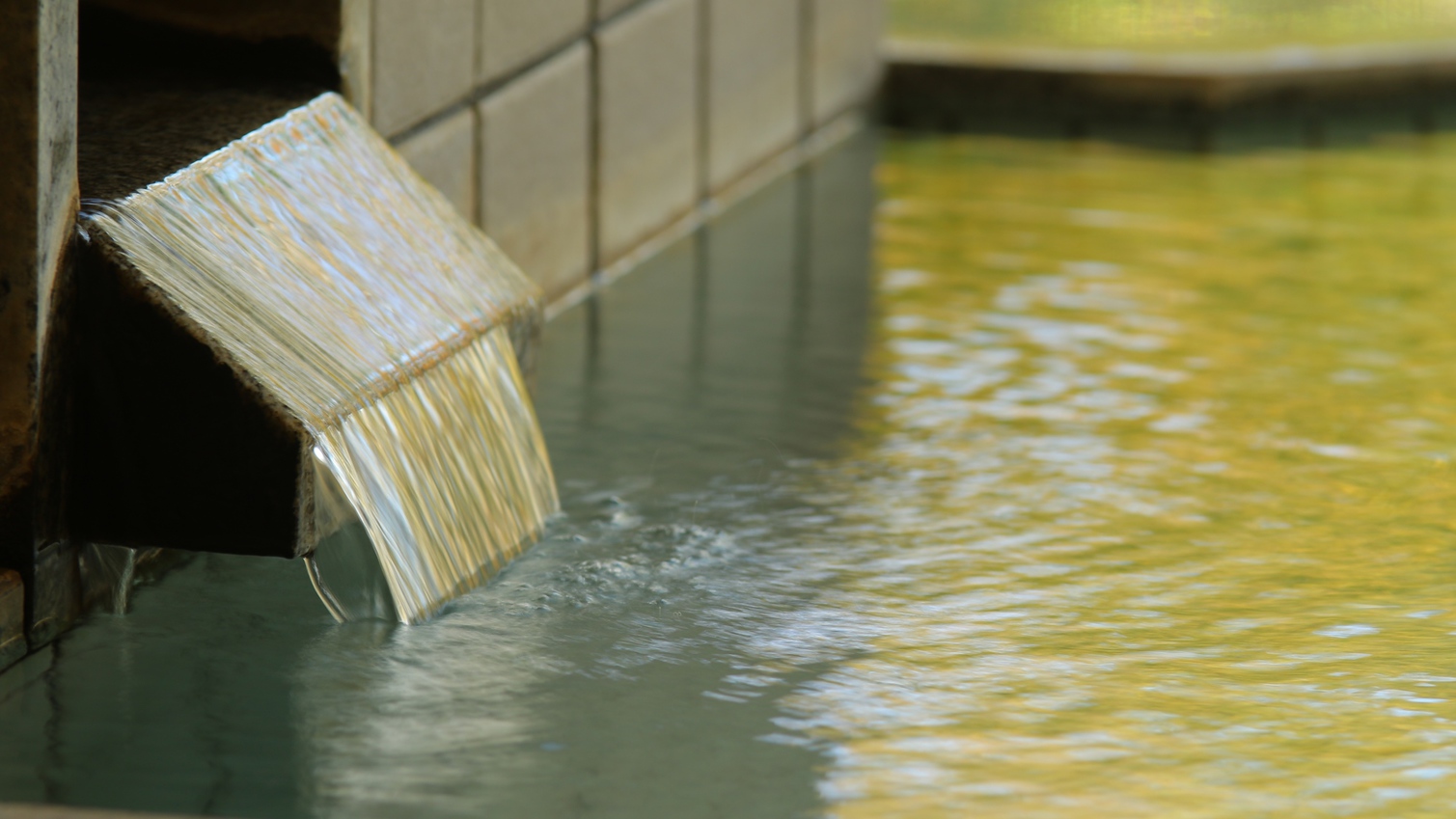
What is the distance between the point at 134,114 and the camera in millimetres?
3236

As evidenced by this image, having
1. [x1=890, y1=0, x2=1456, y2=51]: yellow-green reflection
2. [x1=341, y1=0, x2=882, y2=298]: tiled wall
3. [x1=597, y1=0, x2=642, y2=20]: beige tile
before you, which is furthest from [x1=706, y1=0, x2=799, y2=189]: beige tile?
[x1=890, y1=0, x2=1456, y2=51]: yellow-green reflection

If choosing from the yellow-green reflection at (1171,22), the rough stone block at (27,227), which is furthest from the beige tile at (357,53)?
the yellow-green reflection at (1171,22)

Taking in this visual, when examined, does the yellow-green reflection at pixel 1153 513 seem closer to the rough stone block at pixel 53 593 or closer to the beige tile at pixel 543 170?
the beige tile at pixel 543 170

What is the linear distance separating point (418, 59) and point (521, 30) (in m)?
0.61

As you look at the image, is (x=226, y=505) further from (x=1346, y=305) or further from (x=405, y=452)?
(x=1346, y=305)

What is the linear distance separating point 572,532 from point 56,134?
1076 mm

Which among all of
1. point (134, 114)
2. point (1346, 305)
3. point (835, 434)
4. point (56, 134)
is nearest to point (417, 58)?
point (134, 114)

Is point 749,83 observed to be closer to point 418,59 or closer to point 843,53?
point 843,53

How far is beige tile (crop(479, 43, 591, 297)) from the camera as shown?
446cm

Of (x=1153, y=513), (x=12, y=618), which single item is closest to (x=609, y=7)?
(x=1153, y=513)

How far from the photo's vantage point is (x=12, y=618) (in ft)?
8.61

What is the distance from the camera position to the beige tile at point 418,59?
3.83 meters

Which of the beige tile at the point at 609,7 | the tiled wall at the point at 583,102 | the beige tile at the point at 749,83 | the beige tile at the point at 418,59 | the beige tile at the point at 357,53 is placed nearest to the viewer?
the beige tile at the point at 357,53

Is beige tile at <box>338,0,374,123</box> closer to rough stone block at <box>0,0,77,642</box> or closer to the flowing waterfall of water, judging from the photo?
the flowing waterfall of water
